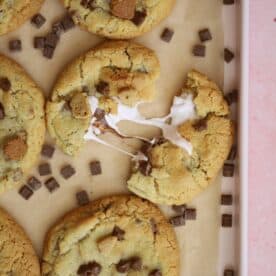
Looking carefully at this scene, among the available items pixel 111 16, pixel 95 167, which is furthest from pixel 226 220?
pixel 111 16

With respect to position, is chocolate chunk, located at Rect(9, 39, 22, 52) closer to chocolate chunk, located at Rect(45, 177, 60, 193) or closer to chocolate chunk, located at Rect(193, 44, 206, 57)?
chocolate chunk, located at Rect(45, 177, 60, 193)

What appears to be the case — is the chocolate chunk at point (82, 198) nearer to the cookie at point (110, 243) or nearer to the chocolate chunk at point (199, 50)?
the cookie at point (110, 243)

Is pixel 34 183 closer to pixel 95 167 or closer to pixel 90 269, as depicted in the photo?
pixel 95 167

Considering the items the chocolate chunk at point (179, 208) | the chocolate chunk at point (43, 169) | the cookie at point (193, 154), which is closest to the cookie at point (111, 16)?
the cookie at point (193, 154)

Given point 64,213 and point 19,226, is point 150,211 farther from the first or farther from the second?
point 19,226

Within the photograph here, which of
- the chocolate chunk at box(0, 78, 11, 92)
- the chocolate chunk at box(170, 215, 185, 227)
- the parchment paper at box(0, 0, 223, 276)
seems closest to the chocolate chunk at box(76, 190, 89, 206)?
the parchment paper at box(0, 0, 223, 276)

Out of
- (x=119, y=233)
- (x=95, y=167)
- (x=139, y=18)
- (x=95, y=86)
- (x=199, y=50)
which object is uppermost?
(x=139, y=18)

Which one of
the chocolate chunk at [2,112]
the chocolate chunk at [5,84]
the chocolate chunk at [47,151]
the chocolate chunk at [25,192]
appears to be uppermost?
the chocolate chunk at [5,84]
